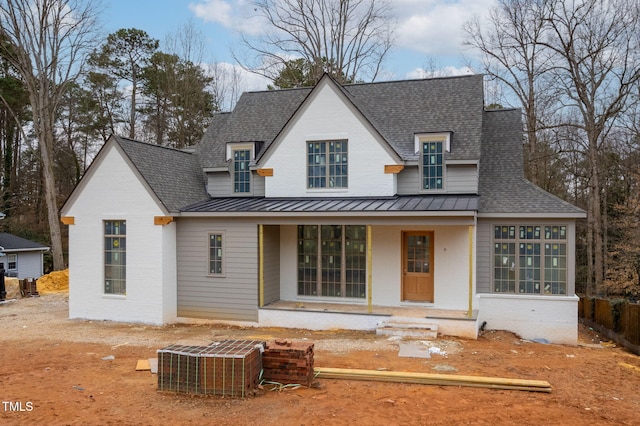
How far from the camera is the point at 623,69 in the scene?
2278 centimetres

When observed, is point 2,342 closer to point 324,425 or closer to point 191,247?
point 191,247

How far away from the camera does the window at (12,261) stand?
2793 cm

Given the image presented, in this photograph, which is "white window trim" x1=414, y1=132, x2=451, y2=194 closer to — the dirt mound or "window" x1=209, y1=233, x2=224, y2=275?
"window" x1=209, y1=233, x2=224, y2=275

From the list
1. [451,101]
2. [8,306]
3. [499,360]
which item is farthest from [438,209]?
[8,306]

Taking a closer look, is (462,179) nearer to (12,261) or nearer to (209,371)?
(209,371)

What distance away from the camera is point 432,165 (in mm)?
15133

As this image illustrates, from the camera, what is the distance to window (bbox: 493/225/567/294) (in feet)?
45.0

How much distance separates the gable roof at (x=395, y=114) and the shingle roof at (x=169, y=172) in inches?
23.6

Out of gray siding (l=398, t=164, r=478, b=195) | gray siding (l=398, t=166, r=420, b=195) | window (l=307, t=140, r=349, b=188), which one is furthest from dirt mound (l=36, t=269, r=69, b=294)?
gray siding (l=398, t=164, r=478, b=195)

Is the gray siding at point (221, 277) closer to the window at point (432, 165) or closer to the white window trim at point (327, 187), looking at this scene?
the white window trim at point (327, 187)

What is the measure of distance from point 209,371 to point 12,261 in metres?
25.1

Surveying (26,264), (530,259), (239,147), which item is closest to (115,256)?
(239,147)

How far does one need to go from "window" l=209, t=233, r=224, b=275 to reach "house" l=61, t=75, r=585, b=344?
0.03 metres

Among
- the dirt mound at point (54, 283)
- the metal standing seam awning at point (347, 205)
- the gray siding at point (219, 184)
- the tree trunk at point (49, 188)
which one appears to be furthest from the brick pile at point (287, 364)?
the tree trunk at point (49, 188)
